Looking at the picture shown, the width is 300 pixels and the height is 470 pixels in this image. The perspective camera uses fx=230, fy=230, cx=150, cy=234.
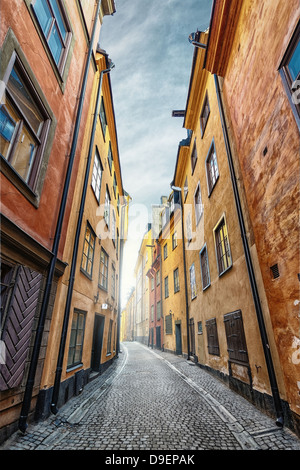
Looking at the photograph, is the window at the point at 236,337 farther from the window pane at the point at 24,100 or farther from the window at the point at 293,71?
the window pane at the point at 24,100

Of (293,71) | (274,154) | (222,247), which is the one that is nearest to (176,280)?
(222,247)

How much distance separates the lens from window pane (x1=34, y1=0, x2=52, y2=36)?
17.9 feet

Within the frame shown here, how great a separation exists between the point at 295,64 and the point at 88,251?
753cm

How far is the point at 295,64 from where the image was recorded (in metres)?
4.25

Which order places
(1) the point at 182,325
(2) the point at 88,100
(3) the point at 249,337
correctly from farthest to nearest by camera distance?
(1) the point at 182,325 → (2) the point at 88,100 → (3) the point at 249,337

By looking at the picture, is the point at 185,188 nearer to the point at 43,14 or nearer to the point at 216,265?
the point at 216,265

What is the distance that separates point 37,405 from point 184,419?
112 inches

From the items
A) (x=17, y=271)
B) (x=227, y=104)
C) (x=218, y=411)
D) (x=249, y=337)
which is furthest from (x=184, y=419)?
(x=227, y=104)

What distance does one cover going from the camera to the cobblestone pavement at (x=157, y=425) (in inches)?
136

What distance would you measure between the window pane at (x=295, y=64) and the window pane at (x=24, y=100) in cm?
522

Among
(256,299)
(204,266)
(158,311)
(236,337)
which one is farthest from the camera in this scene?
(158,311)
